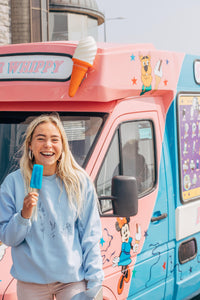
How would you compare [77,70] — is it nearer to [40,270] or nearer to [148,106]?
[148,106]

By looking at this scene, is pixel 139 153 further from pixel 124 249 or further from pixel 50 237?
pixel 50 237

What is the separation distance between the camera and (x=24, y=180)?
2822 mm

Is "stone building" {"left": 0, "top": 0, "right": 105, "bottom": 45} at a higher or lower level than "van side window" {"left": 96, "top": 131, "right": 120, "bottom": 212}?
higher

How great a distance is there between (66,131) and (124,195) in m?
0.79

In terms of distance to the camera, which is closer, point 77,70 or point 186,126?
point 77,70

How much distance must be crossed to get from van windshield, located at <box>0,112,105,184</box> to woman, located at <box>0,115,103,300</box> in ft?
2.56

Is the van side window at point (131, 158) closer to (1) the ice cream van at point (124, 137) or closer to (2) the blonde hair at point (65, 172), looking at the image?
(1) the ice cream van at point (124, 137)

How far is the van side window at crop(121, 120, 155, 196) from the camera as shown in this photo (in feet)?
13.2

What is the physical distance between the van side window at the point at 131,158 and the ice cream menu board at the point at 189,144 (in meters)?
0.43

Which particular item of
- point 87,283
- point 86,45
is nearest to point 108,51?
point 86,45

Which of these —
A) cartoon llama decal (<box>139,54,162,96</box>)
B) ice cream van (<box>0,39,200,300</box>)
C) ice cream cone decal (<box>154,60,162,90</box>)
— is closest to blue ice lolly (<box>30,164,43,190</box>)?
ice cream van (<box>0,39,200,300</box>)

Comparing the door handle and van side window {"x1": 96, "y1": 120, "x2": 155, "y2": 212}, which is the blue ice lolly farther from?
the door handle

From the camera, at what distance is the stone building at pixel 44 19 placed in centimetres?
1839

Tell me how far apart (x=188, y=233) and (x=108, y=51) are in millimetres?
1884
